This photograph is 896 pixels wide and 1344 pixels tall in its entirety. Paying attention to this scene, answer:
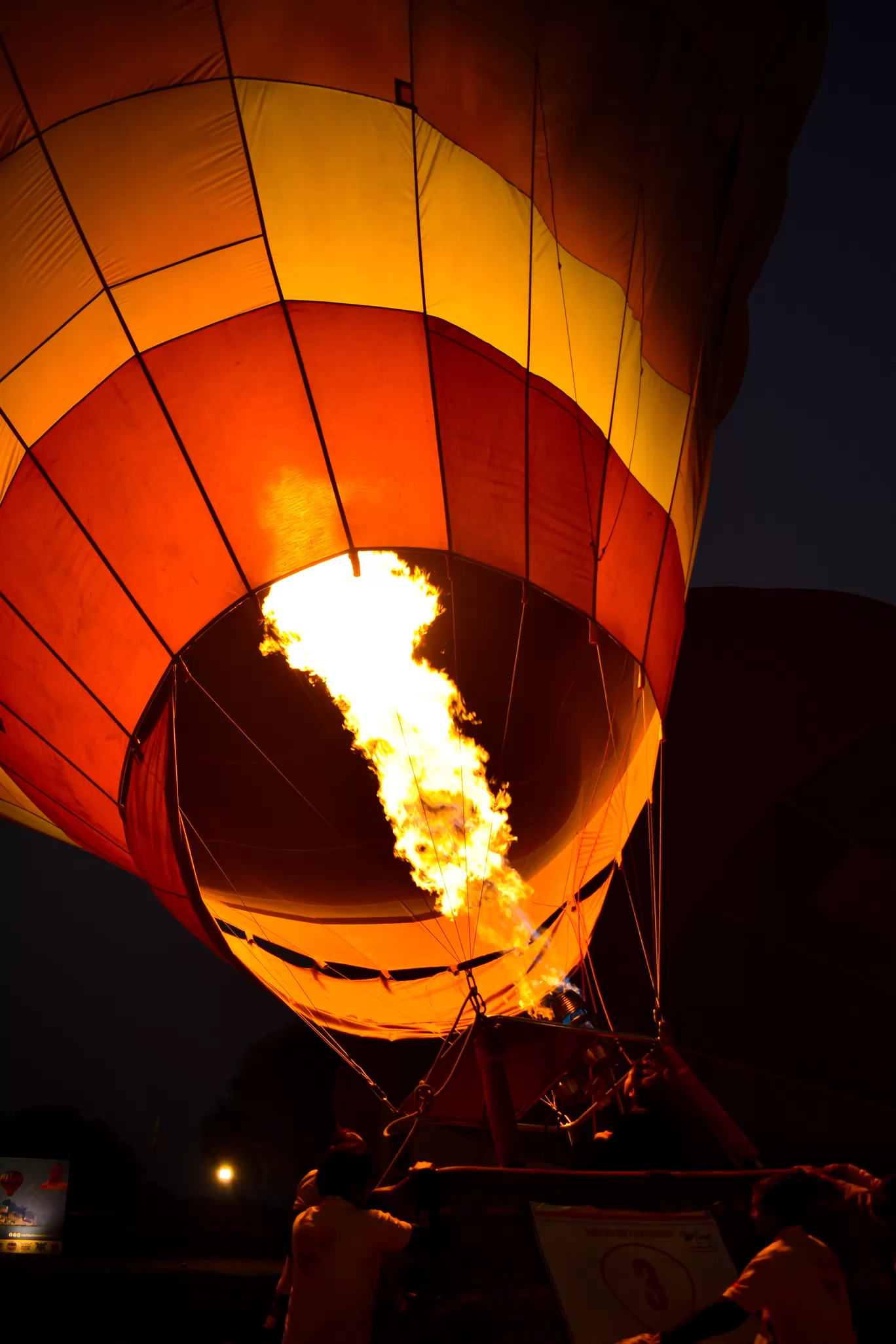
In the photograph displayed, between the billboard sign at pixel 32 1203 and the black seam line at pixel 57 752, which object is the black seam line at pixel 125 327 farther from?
the billboard sign at pixel 32 1203

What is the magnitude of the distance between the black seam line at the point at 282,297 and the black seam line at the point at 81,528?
0.85 m

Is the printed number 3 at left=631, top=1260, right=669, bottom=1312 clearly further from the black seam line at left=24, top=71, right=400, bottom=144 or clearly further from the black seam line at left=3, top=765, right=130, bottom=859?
the black seam line at left=24, top=71, right=400, bottom=144

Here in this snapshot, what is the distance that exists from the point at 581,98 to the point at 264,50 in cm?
133

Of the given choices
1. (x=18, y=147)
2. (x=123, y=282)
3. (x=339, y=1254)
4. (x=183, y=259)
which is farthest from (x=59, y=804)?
(x=339, y=1254)

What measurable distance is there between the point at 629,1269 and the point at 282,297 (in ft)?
12.5

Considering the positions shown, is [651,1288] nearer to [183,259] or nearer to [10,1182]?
[183,259]

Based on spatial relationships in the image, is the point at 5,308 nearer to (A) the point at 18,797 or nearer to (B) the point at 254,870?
(A) the point at 18,797

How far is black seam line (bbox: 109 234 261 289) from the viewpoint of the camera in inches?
138

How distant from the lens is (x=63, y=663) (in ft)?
13.0

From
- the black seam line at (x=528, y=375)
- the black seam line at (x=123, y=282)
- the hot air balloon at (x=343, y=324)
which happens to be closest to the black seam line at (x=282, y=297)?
the hot air balloon at (x=343, y=324)

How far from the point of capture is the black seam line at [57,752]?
4.09 m

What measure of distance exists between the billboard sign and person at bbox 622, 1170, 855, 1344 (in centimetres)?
1262

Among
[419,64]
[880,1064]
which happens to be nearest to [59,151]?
[419,64]

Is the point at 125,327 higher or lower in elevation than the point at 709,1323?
higher
